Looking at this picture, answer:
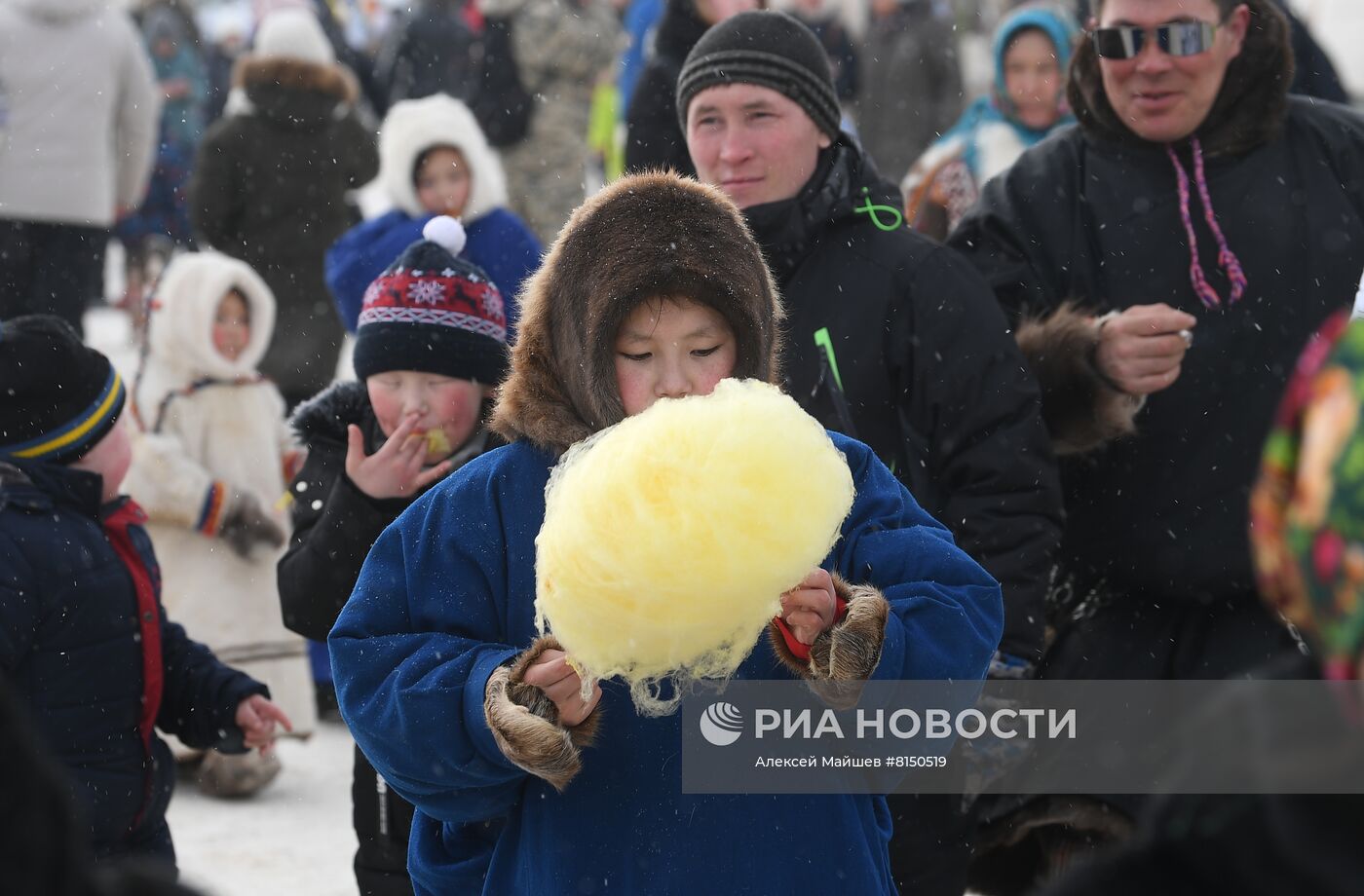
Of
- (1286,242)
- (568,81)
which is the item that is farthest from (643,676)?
(568,81)

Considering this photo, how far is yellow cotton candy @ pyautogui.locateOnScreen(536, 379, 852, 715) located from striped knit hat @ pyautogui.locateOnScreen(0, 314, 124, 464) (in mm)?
1709

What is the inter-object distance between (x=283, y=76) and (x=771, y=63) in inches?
182

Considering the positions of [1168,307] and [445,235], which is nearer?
[1168,307]

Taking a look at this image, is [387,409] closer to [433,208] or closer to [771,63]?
Answer: [771,63]

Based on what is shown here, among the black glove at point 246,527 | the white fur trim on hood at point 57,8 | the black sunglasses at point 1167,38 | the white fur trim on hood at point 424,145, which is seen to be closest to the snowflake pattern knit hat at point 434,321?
the black sunglasses at point 1167,38

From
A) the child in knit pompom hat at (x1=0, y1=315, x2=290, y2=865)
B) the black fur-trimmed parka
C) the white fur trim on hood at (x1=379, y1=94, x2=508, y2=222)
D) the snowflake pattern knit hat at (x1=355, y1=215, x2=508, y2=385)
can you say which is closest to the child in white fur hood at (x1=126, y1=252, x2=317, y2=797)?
the white fur trim on hood at (x1=379, y1=94, x2=508, y2=222)

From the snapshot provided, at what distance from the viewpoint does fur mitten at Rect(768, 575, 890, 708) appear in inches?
86.0

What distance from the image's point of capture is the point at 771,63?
12.3 feet

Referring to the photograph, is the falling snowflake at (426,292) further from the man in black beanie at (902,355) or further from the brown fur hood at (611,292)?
the brown fur hood at (611,292)

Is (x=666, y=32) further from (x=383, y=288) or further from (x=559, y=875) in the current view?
(x=559, y=875)

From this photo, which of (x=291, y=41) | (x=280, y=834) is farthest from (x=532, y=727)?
(x=291, y=41)

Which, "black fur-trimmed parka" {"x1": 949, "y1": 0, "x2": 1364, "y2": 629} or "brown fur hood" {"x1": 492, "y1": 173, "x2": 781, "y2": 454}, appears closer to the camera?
"brown fur hood" {"x1": 492, "y1": 173, "x2": 781, "y2": 454}

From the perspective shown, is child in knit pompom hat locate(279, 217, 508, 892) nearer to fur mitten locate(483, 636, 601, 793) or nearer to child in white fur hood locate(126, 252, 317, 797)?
fur mitten locate(483, 636, 601, 793)

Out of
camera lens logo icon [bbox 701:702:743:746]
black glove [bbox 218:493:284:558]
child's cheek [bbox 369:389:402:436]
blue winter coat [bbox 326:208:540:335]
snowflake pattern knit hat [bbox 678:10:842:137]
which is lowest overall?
black glove [bbox 218:493:284:558]
